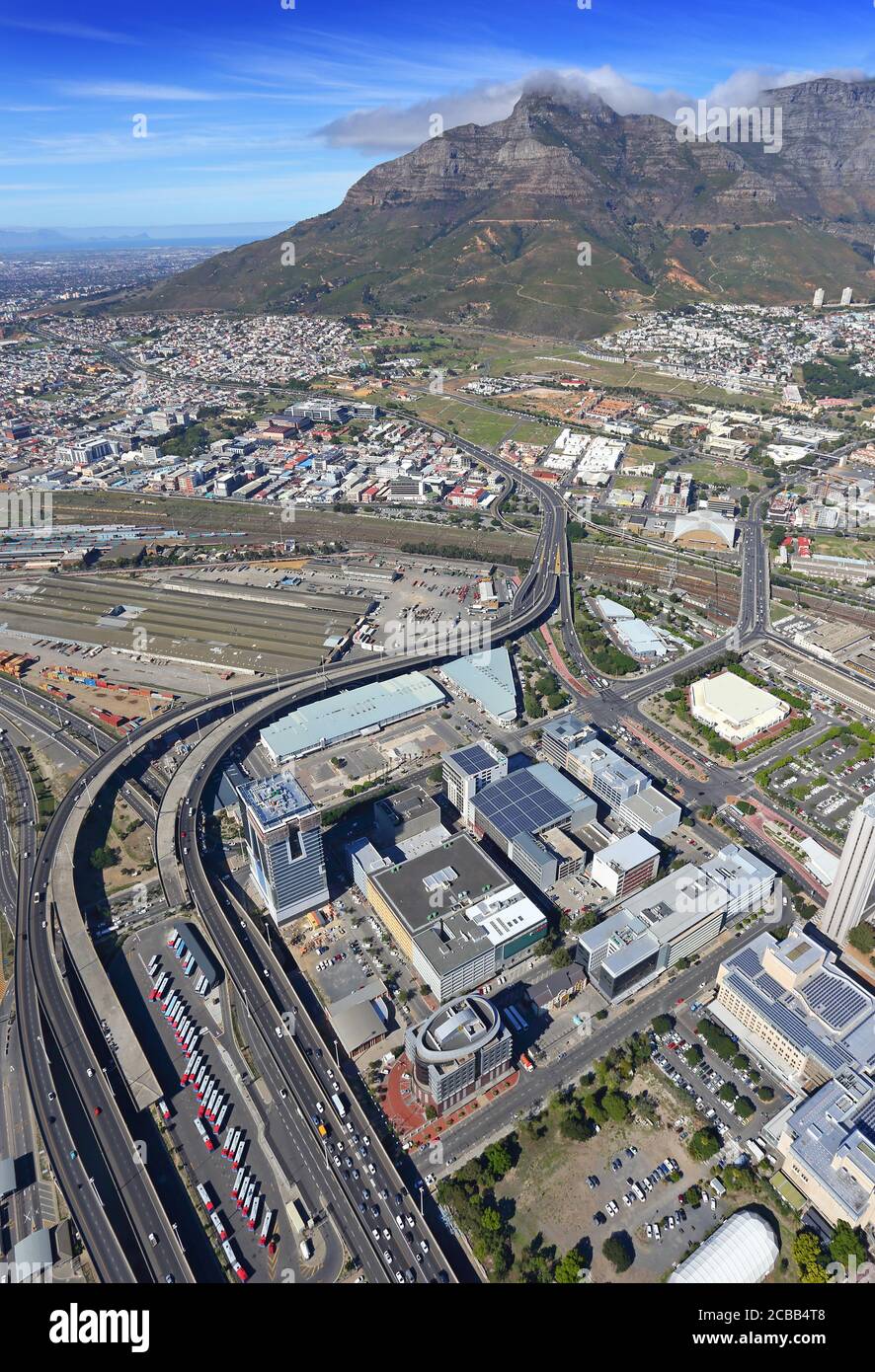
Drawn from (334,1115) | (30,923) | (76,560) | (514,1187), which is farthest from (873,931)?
(76,560)

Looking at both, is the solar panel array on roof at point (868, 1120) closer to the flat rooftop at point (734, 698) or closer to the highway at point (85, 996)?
the highway at point (85, 996)

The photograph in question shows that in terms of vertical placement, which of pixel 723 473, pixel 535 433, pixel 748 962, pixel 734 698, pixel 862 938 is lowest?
pixel 862 938

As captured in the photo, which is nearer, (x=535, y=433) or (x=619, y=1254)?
(x=619, y=1254)

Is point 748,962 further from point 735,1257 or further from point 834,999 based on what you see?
point 735,1257

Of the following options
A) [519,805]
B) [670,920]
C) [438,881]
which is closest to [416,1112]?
[438,881]

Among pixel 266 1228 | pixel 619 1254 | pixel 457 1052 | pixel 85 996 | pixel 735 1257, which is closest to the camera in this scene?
pixel 735 1257

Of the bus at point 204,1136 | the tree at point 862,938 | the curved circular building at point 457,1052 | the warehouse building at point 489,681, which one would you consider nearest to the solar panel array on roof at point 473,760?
the warehouse building at point 489,681
